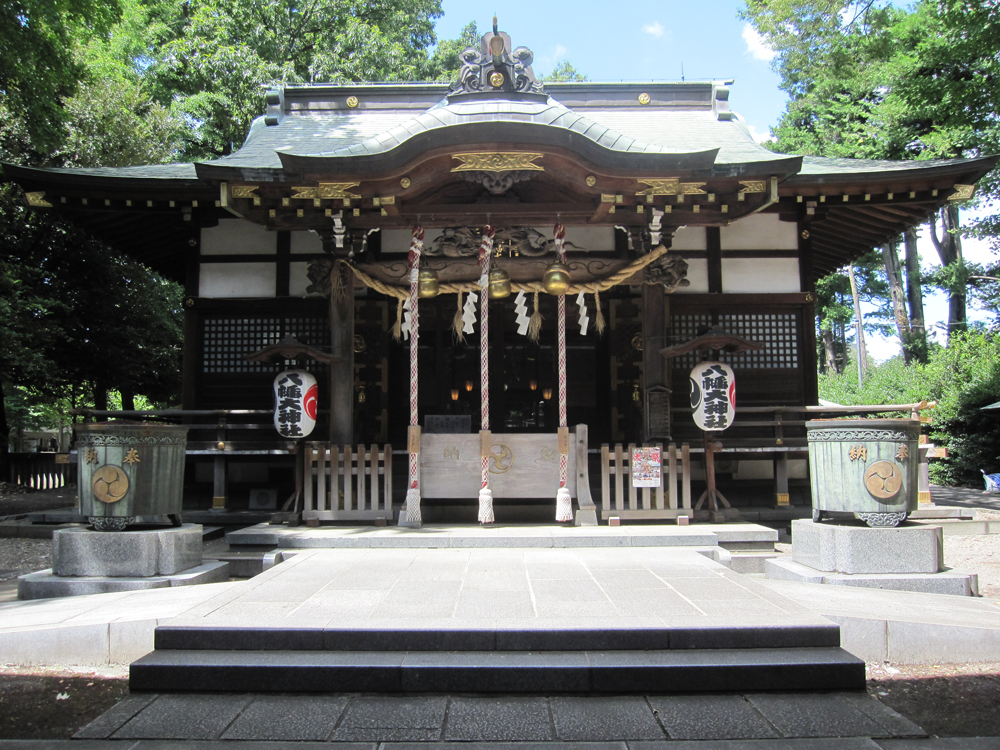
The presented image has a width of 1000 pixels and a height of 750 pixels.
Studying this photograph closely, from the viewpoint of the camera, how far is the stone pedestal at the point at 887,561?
5309mm

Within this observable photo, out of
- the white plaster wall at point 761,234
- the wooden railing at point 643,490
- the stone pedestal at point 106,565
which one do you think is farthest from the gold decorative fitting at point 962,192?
the stone pedestal at point 106,565

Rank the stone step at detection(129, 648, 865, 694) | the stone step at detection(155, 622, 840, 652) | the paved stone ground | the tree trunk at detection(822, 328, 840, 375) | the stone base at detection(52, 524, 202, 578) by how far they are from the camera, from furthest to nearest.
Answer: the tree trunk at detection(822, 328, 840, 375) → the stone base at detection(52, 524, 202, 578) → the stone step at detection(155, 622, 840, 652) → the stone step at detection(129, 648, 865, 694) → the paved stone ground

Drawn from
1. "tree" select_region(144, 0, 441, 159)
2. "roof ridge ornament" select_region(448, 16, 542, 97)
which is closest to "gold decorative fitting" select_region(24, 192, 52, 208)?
"roof ridge ornament" select_region(448, 16, 542, 97)

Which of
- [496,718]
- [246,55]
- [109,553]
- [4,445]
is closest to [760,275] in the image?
[496,718]

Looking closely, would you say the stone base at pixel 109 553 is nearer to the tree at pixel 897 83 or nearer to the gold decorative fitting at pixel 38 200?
the gold decorative fitting at pixel 38 200

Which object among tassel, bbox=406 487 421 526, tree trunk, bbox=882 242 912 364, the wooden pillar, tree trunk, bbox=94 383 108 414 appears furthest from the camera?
tree trunk, bbox=882 242 912 364

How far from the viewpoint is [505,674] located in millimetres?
3650

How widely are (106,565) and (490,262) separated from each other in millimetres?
5057

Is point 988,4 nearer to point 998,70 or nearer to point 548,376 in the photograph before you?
point 998,70

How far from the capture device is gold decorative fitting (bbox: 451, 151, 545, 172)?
7093mm

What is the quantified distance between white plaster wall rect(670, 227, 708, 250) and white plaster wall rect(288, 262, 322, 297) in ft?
18.0

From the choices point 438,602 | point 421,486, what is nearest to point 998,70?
point 421,486

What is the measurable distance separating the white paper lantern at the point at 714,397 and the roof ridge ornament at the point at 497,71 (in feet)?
12.5

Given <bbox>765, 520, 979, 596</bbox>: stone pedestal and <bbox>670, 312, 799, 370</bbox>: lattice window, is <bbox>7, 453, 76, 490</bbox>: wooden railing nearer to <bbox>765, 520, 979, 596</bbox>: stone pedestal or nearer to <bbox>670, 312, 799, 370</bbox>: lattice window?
<bbox>670, 312, 799, 370</bbox>: lattice window
